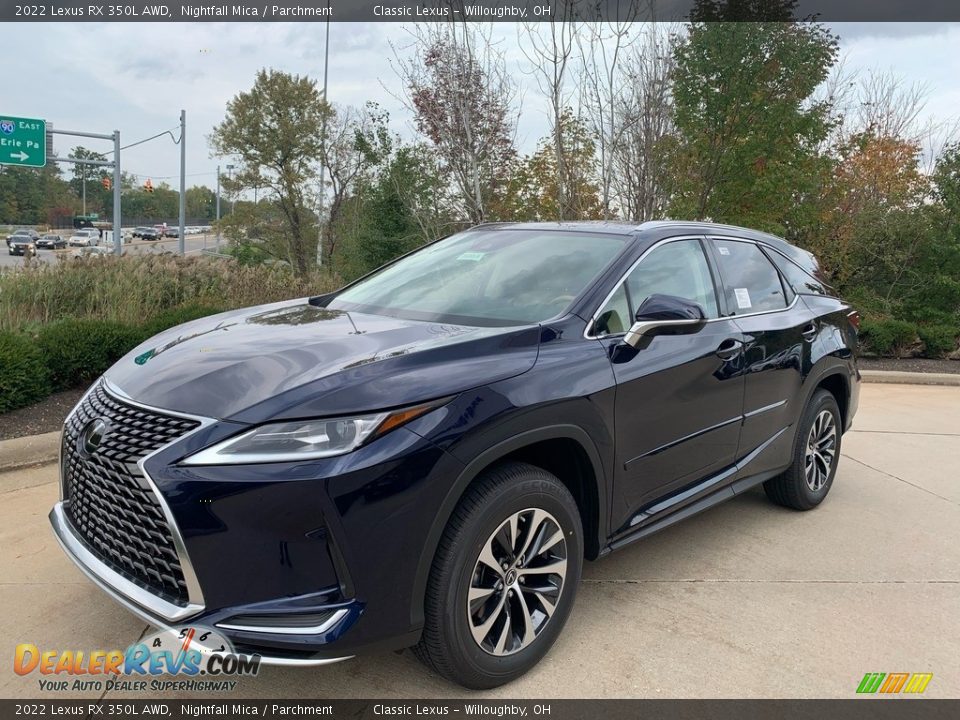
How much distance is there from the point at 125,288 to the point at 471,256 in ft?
18.7

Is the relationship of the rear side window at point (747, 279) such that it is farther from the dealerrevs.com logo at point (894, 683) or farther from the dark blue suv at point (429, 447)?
the dealerrevs.com logo at point (894, 683)

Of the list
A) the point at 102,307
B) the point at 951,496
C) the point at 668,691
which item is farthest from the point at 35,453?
the point at 951,496

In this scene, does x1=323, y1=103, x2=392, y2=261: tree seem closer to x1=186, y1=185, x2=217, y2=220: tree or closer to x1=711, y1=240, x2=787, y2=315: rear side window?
x1=711, y1=240, x2=787, y2=315: rear side window

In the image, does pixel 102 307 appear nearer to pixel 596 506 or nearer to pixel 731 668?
pixel 596 506

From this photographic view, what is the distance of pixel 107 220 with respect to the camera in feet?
307

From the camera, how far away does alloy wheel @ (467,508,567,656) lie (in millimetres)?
2510

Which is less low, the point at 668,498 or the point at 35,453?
the point at 668,498

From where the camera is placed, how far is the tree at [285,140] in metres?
25.7

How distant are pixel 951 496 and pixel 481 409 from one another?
436 centimetres

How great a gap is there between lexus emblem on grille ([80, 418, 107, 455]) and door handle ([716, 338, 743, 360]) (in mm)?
2690

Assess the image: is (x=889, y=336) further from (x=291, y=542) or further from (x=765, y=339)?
(x=291, y=542)

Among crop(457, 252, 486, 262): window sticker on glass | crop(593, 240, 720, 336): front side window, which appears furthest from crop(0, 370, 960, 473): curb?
crop(593, 240, 720, 336): front side window

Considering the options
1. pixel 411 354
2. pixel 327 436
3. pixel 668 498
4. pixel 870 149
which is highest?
pixel 870 149

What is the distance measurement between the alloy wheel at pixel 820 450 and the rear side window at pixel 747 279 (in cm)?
88
